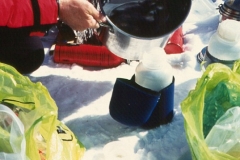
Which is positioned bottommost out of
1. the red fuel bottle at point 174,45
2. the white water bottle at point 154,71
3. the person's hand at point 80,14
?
the red fuel bottle at point 174,45

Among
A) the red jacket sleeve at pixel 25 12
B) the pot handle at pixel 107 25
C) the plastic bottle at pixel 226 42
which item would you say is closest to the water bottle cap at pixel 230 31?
the plastic bottle at pixel 226 42

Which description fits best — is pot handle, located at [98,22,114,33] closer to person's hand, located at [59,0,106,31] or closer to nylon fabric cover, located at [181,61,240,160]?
person's hand, located at [59,0,106,31]

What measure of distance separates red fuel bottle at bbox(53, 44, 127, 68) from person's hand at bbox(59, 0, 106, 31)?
172 mm

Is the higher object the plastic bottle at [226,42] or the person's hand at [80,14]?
the person's hand at [80,14]

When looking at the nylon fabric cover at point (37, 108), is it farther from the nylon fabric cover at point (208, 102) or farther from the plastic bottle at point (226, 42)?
the plastic bottle at point (226, 42)

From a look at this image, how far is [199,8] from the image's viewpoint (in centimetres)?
135

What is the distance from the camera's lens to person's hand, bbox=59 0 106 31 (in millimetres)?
816

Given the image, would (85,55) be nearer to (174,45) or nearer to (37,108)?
(174,45)

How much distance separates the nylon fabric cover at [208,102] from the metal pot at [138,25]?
193mm

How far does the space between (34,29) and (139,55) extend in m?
0.25

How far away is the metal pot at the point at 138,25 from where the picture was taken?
84cm

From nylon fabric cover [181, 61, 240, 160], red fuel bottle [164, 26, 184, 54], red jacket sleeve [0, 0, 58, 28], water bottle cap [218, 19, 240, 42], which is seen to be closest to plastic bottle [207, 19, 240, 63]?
water bottle cap [218, 19, 240, 42]

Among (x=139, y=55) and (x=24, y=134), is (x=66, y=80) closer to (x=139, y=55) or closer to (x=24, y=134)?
(x=139, y=55)

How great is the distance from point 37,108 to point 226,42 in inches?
17.6
